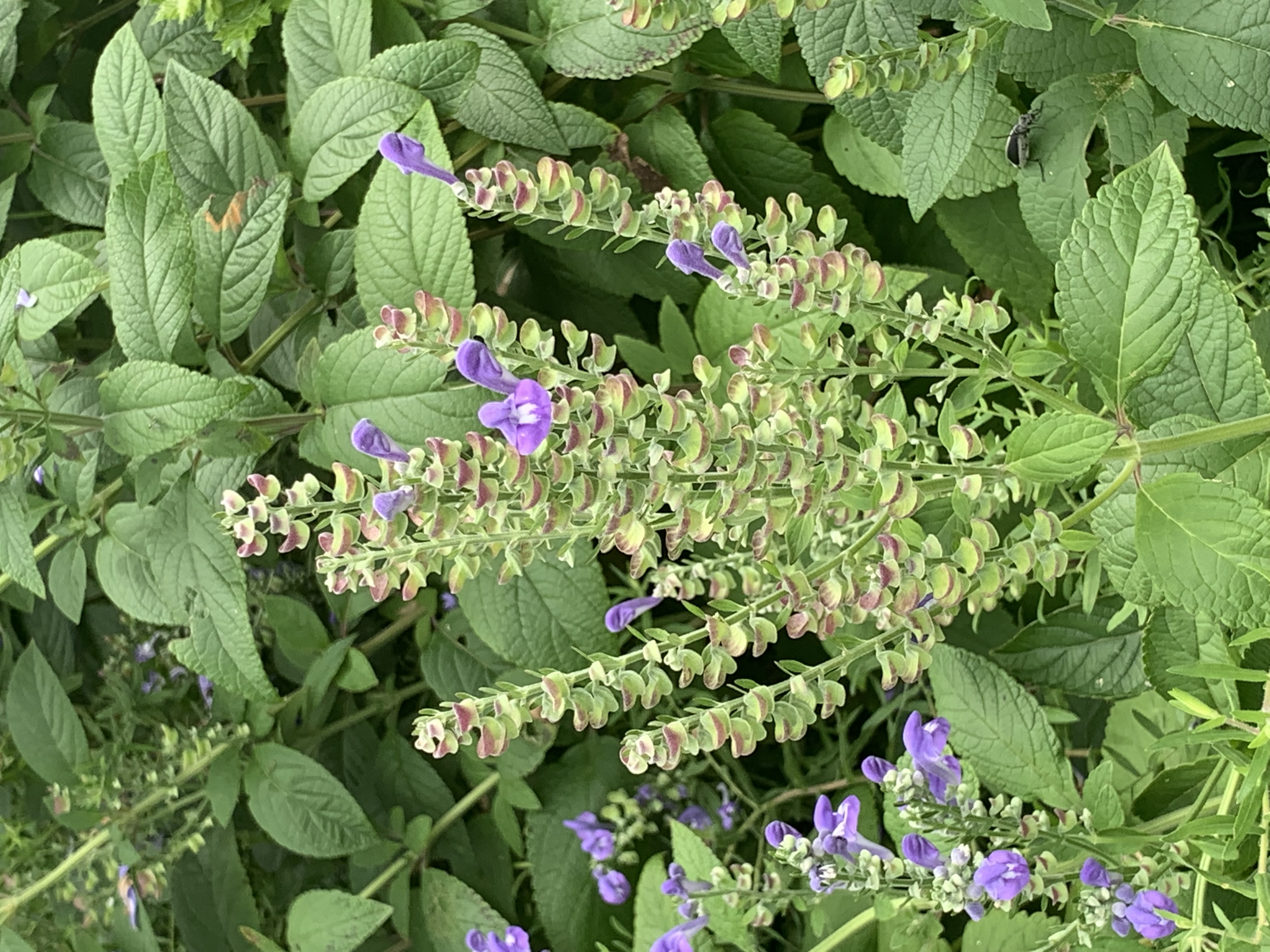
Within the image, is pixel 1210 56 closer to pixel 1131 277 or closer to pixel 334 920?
pixel 1131 277

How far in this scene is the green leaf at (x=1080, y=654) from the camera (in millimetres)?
672

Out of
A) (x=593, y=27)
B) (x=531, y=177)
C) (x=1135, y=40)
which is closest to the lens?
(x=531, y=177)

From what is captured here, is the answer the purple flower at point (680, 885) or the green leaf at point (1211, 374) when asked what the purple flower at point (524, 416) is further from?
the purple flower at point (680, 885)

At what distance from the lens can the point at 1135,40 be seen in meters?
0.63

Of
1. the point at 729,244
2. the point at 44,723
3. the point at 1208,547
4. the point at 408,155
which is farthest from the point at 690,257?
the point at 44,723

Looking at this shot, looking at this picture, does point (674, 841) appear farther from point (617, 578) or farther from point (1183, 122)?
point (1183, 122)

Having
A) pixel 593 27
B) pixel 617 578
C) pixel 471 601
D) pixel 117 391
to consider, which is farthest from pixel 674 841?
pixel 593 27

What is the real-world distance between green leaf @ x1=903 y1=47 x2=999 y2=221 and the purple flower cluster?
1.27 ft

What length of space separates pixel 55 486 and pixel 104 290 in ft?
0.53

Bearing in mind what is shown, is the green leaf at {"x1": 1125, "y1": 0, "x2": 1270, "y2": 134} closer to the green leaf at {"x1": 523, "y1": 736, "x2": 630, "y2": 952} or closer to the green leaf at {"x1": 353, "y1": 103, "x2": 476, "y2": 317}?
the green leaf at {"x1": 353, "y1": 103, "x2": 476, "y2": 317}

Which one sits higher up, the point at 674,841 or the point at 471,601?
the point at 471,601

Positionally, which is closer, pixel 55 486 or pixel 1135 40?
pixel 1135 40

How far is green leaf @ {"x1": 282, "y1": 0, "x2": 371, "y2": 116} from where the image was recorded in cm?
78

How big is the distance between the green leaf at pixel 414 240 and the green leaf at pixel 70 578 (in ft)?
1.03
